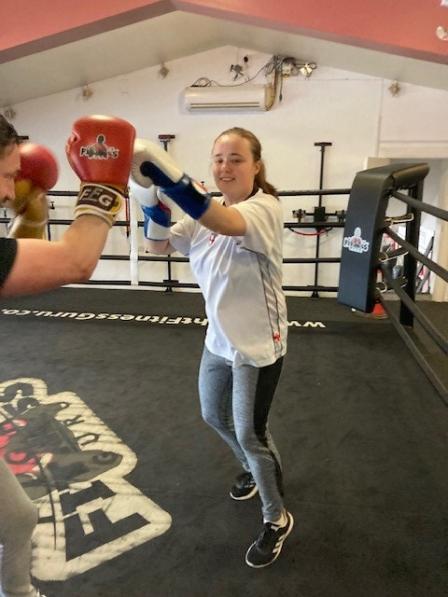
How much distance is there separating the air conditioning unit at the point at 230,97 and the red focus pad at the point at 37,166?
143 inches

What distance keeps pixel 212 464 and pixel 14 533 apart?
1.03 metres

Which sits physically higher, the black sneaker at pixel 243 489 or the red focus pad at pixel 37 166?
the red focus pad at pixel 37 166

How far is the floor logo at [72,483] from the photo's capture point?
1548mm

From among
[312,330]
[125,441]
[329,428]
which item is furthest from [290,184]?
[125,441]

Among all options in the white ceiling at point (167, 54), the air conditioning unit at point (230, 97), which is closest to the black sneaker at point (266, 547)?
the white ceiling at point (167, 54)

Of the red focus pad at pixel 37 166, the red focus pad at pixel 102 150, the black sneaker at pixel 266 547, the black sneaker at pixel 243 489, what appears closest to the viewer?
the red focus pad at pixel 102 150

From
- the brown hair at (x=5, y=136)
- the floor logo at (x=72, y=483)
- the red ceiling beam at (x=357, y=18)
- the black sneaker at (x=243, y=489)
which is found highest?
the red ceiling beam at (x=357, y=18)

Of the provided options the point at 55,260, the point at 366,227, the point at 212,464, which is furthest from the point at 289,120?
the point at 55,260

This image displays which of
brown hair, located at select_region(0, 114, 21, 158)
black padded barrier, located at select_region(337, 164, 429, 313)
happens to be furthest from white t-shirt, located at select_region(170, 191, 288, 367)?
black padded barrier, located at select_region(337, 164, 429, 313)

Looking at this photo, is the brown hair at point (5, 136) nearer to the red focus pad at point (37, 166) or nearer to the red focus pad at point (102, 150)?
the red focus pad at point (102, 150)

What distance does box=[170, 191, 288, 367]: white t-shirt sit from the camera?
135 cm

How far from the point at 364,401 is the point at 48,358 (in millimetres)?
1998

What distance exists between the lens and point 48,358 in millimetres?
3135

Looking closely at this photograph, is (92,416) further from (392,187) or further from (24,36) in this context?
(24,36)
